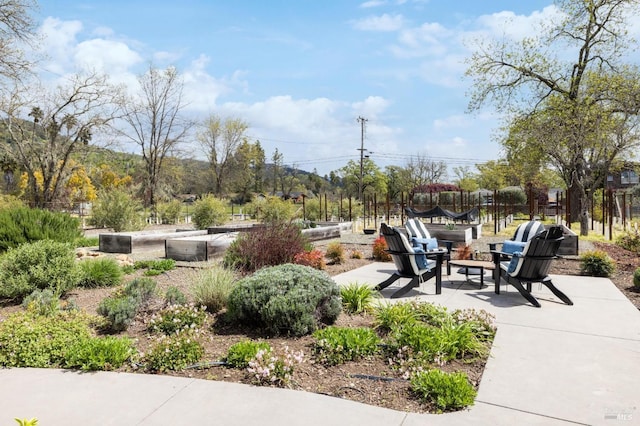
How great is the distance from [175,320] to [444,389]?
2.71 m

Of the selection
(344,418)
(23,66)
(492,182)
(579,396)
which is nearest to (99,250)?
(23,66)

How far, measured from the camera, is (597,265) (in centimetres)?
747

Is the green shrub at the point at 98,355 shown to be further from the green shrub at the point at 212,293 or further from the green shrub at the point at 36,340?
the green shrub at the point at 212,293

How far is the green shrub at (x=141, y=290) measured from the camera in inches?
200

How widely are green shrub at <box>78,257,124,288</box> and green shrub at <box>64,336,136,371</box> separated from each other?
3.27m

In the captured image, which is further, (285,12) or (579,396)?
(285,12)

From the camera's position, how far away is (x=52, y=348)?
3.72 metres

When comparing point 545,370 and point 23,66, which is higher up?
point 23,66

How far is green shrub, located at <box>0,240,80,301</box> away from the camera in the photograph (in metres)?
5.79

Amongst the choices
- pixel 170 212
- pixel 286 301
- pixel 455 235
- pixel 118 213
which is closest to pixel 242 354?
pixel 286 301

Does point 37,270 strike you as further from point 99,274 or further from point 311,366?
point 311,366

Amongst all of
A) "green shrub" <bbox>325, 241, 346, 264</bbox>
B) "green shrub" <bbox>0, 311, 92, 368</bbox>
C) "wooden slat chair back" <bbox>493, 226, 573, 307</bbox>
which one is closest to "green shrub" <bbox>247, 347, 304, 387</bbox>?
"green shrub" <bbox>0, 311, 92, 368</bbox>

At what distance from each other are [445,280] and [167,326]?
490cm

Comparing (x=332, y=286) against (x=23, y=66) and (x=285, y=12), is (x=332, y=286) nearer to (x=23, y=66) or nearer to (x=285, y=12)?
(x=285, y=12)
